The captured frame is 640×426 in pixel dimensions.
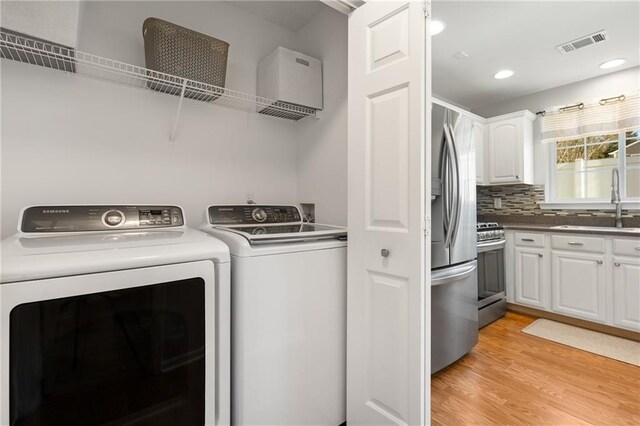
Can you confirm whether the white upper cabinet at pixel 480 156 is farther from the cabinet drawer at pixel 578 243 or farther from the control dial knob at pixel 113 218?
the control dial knob at pixel 113 218

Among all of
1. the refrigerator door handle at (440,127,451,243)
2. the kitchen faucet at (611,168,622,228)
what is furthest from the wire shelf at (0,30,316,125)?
the kitchen faucet at (611,168,622,228)

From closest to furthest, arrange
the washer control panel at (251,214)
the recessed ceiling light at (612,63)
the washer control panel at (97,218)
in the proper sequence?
1. the washer control panel at (97,218)
2. the washer control panel at (251,214)
3. the recessed ceiling light at (612,63)

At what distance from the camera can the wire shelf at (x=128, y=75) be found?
126 cm

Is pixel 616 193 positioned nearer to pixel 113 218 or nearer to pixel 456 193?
pixel 456 193

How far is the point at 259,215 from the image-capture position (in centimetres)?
192

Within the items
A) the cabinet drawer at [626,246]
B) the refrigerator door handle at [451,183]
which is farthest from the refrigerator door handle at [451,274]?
the cabinet drawer at [626,246]

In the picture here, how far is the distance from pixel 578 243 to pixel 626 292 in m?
0.48

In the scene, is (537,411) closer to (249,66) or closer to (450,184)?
(450,184)

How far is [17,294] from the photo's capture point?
2.63 feet

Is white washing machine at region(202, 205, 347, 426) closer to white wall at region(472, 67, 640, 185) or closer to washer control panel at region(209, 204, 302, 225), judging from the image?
washer control panel at region(209, 204, 302, 225)

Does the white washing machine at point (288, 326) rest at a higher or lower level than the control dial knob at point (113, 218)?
lower

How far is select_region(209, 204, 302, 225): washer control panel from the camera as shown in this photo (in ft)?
5.83

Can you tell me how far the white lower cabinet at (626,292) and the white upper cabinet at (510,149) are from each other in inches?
47.3

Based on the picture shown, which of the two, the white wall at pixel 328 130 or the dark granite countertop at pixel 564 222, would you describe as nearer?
the white wall at pixel 328 130
